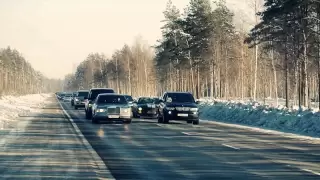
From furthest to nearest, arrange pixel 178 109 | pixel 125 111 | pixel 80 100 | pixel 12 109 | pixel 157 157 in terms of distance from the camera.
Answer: pixel 80 100 → pixel 12 109 → pixel 178 109 → pixel 125 111 → pixel 157 157

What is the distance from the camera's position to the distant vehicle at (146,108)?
125ft

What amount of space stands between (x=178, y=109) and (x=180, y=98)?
1.49 metres

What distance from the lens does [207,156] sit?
48.0 feet

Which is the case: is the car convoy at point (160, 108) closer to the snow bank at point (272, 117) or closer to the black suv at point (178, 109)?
the black suv at point (178, 109)

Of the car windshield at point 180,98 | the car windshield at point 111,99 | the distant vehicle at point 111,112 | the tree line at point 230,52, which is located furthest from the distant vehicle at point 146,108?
the tree line at point 230,52

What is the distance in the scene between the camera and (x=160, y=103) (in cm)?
3266

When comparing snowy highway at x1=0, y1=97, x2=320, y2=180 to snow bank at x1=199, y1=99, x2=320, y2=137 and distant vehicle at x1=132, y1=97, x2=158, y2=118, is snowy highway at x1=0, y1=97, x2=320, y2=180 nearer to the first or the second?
snow bank at x1=199, y1=99, x2=320, y2=137

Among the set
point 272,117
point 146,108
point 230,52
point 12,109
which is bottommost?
point 272,117

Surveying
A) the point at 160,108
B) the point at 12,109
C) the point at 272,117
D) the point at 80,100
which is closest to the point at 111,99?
the point at 160,108

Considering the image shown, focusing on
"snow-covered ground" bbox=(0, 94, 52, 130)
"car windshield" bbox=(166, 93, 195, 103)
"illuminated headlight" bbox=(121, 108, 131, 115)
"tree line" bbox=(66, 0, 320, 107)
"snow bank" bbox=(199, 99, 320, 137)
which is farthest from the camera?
"tree line" bbox=(66, 0, 320, 107)

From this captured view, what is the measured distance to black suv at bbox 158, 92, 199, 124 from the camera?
30.6 m

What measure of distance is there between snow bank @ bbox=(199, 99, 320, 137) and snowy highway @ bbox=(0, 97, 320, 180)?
4.87 m

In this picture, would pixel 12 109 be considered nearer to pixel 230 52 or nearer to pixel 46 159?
pixel 46 159

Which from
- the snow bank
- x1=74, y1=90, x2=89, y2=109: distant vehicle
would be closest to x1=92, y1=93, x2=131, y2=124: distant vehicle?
the snow bank
